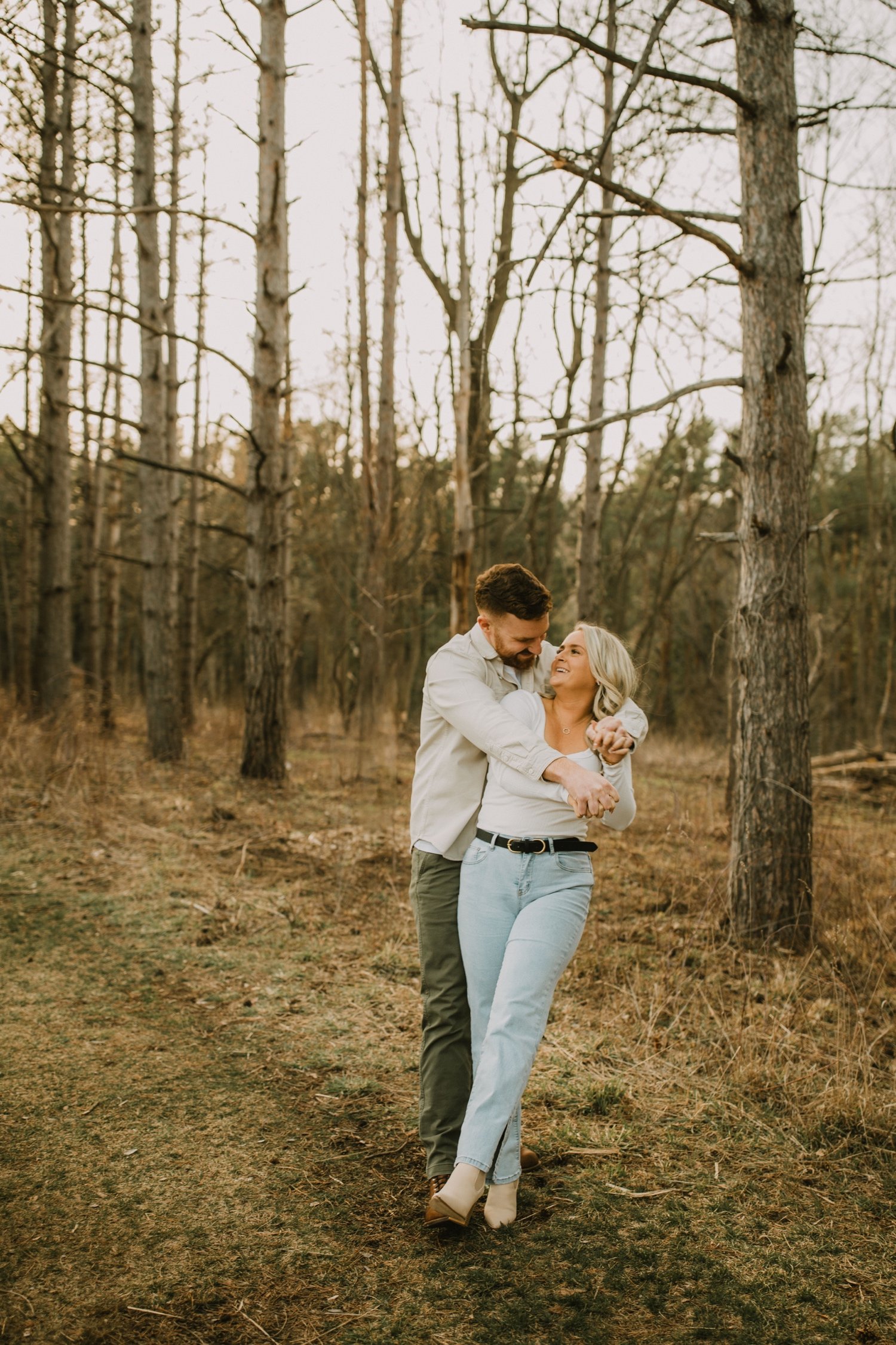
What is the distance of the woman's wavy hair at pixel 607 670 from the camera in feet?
10.3

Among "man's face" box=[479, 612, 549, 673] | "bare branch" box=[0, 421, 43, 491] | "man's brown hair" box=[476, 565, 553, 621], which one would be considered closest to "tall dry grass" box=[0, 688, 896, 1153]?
"man's face" box=[479, 612, 549, 673]

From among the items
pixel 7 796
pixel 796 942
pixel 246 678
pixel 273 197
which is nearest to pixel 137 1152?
pixel 796 942

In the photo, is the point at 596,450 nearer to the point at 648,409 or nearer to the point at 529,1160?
the point at 648,409

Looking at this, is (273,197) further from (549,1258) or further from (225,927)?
(549,1258)

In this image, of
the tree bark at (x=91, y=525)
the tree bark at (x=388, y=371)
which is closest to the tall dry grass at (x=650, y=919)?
the tree bark at (x=388, y=371)

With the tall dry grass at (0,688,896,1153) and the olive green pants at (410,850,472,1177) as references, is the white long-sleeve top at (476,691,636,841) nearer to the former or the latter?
the olive green pants at (410,850,472,1177)

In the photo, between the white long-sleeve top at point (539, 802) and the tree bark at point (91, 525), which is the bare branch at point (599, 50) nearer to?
the white long-sleeve top at point (539, 802)

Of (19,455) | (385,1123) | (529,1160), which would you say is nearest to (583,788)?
(529,1160)

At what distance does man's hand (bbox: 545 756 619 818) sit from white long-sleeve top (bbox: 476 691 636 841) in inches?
2.7

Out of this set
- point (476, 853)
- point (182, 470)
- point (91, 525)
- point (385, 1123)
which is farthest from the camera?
point (91, 525)

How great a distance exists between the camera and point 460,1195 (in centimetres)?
279

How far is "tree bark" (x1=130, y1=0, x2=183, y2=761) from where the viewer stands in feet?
37.6

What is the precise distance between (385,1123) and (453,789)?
4.55 feet

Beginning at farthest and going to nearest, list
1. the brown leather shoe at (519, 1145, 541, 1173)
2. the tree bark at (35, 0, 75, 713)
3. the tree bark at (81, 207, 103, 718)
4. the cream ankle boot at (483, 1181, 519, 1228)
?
1. the tree bark at (81, 207, 103, 718)
2. the tree bark at (35, 0, 75, 713)
3. the brown leather shoe at (519, 1145, 541, 1173)
4. the cream ankle boot at (483, 1181, 519, 1228)
